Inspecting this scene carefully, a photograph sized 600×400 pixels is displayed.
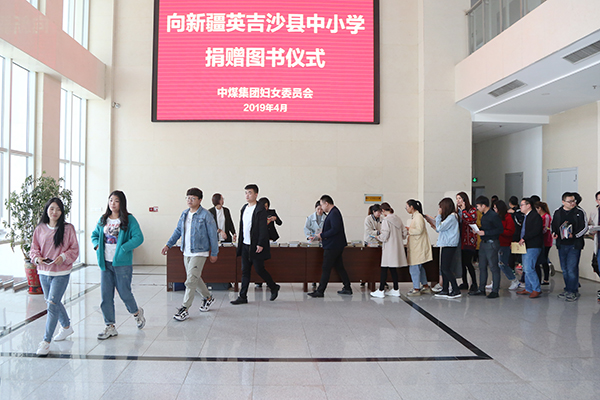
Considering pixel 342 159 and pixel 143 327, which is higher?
pixel 342 159

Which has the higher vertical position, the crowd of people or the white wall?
the white wall

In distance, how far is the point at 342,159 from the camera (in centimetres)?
984

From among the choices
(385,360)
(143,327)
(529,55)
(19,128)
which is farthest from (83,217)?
(529,55)

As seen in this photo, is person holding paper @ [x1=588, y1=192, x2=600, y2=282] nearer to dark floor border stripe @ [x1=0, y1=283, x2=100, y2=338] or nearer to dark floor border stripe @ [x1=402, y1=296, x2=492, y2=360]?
dark floor border stripe @ [x1=402, y1=296, x2=492, y2=360]

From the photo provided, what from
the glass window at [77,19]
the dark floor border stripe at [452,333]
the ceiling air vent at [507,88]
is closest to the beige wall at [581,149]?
the ceiling air vent at [507,88]

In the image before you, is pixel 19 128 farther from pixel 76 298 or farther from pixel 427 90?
pixel 427 90

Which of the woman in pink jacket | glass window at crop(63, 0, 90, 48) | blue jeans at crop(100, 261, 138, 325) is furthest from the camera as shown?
glass window at crop(63, 0, 90, 48)

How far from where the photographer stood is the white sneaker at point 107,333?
4.47m

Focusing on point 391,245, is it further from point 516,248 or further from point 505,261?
point 516,248

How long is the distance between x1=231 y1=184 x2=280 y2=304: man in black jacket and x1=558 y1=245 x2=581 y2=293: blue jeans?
440 cm

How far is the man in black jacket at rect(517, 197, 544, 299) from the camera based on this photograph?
6.64m

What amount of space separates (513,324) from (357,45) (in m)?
6.83

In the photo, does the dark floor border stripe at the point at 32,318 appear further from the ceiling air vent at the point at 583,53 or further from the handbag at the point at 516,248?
the ceiling air vent at the point at 583,53

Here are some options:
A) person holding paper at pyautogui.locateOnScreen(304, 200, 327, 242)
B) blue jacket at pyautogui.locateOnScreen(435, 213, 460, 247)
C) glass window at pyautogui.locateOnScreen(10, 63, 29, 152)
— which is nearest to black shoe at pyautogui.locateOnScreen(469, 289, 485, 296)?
blue jacket at pyautogui.locateOnScreen(435, 213, 460, 247)
